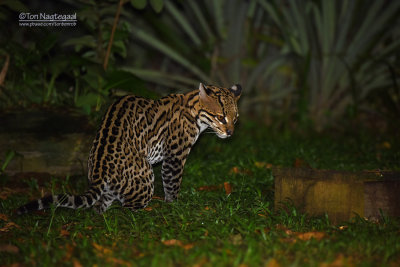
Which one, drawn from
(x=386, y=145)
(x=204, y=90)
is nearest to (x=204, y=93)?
(x=204, y=90)

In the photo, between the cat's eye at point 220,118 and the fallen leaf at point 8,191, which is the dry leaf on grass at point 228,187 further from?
the fallen leaf at point 8,191

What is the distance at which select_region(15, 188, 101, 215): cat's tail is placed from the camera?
470 centimetres

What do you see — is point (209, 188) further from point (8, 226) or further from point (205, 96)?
point (8, 226)

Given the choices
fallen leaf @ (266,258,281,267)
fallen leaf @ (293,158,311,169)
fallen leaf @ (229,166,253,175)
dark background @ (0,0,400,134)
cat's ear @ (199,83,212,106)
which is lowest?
fallen leaf @ (266,258,281,267)

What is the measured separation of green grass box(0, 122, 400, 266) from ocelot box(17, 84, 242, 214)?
268 mm

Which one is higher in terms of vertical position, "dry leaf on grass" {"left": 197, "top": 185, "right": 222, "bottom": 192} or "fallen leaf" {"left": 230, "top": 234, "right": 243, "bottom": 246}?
"dry leaf on grass" {"left": 197, "top": 185, "right": 222, "bottom": 192}

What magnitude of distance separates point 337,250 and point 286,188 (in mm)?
1312

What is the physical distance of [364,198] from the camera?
5566 millimetres

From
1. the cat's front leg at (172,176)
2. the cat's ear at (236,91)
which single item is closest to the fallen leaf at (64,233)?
the cat's front leg at (172,176)

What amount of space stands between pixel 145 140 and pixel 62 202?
145cm

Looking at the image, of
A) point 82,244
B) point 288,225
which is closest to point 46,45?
point 82,244

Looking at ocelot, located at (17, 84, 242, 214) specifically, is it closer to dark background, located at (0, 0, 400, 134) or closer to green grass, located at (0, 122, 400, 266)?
green grass, located at (0, 122, 400, 266)

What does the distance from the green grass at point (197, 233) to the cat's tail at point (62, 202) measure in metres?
0.27

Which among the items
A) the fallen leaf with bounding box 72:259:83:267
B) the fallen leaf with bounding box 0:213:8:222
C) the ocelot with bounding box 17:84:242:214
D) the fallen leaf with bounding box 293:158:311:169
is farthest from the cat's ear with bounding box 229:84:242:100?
the fallen leaf with bounding box 72:259:83:267
